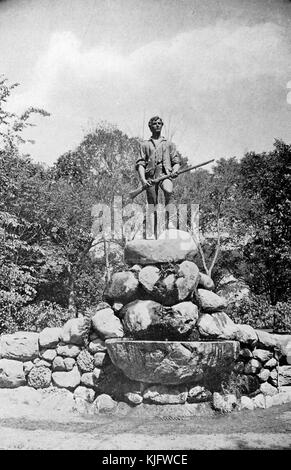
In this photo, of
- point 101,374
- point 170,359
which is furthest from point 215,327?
point 101,374

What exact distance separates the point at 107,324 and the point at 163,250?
164 centimetres

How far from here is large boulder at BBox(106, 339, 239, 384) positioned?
6.57 metres

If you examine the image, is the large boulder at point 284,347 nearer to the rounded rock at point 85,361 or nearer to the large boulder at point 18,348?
the rounded rock at point 85,361

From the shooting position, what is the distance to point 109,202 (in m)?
21.9

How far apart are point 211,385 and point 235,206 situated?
55.3ft

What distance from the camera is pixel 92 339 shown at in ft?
24.3

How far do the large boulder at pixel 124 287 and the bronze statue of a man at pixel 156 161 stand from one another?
1.63 metres

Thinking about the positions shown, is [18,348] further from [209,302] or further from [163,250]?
[209,302]

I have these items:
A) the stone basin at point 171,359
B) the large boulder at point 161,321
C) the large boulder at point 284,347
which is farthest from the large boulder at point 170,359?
the large boulder at point 284,347

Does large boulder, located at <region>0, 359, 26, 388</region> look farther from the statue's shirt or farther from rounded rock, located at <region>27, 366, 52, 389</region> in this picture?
the statue's shirt

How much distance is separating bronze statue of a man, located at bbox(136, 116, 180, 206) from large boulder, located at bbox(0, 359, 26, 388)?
3.96m

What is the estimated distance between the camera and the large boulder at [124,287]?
24.2 ft
